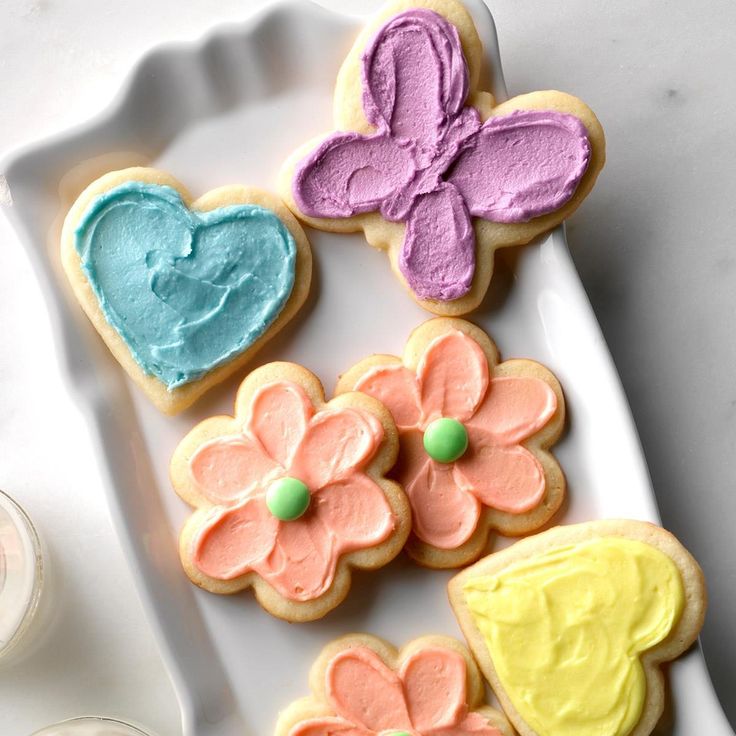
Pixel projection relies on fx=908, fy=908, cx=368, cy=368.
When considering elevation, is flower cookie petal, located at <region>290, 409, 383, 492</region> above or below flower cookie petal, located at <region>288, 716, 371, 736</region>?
above

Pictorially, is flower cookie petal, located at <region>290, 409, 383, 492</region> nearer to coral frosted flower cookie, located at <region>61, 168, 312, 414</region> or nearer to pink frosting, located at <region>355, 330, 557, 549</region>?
pink frosting, located at <region>355, 330, 557, 549</region>

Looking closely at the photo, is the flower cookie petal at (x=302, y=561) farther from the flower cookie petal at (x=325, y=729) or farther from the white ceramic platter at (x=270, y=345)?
the flower cookie petal at (x=325, y=729)

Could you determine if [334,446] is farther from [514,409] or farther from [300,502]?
[514,409]

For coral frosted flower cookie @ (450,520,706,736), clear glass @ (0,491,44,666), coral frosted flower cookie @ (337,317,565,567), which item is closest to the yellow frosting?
coral frosted flower cookie @ (450,520,706,736)

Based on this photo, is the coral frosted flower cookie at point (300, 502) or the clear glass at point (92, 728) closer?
the coral frosted flower cookie at point (300, 502)

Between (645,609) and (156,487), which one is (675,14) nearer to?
(645,609)

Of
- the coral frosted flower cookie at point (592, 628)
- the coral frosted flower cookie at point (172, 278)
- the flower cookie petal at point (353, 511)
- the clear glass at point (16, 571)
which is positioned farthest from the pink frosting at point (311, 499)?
the clear glass at point (16, 571)

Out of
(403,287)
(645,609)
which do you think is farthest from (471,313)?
(645,609)

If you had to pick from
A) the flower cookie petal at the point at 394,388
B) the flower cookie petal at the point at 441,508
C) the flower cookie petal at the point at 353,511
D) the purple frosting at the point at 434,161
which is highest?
the purple frosting at the point at 434,161
